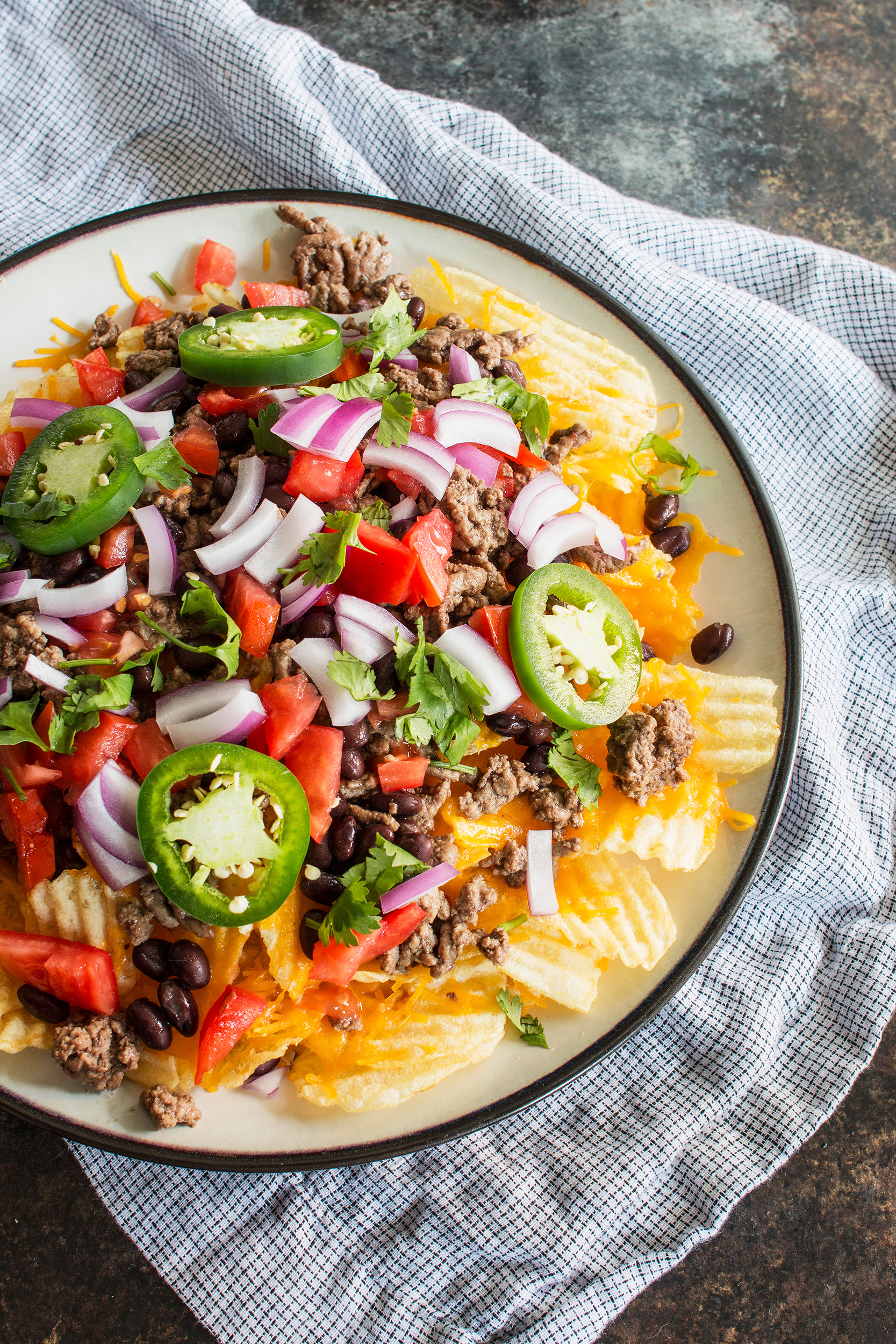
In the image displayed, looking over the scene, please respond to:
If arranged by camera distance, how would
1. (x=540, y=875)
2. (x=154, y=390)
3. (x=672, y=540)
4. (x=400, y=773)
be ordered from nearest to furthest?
(x=400, y=773)
(x=540, y=875)
(x=154, y=390)
(x=672, y=540)

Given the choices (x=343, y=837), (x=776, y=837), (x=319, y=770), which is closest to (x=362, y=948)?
(x=343, y=837)

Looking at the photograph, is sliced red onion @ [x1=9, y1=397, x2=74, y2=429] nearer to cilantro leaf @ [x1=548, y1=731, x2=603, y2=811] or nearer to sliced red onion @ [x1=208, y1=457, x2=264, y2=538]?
sliced red onion @ [x1=208, y1=457, x2=264, y2=538]

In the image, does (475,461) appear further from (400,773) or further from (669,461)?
(400,773)

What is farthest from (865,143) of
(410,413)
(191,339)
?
(191,339)

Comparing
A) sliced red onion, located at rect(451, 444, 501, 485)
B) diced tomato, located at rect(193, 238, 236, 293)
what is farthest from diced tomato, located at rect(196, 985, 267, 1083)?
diced tomato, located at rect(193, 238, 236, 293)

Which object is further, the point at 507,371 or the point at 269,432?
the point at 507,371

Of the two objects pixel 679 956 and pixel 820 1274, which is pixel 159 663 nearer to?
pixel 679 956
